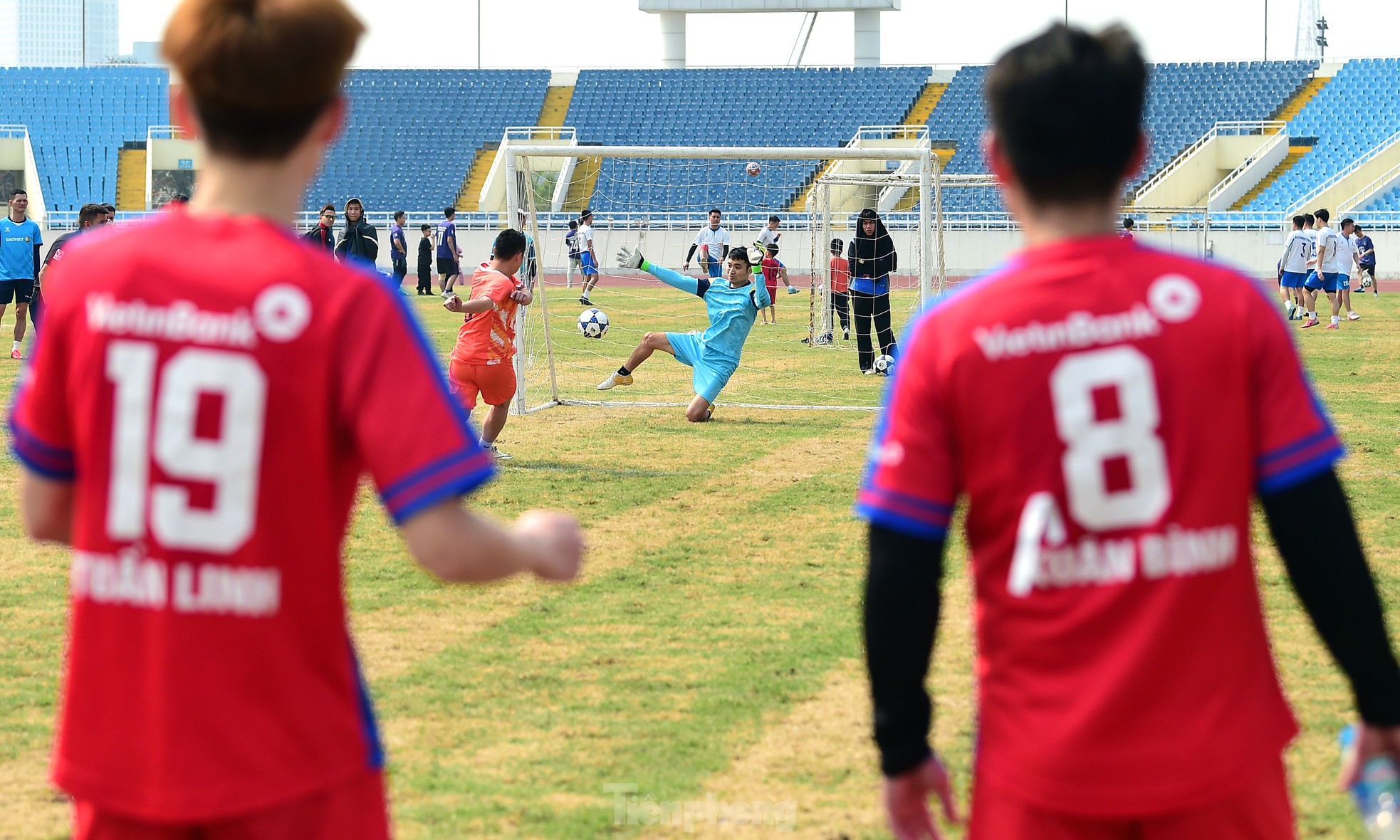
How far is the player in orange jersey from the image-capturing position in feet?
34.1

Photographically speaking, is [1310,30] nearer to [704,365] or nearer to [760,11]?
[760,11]

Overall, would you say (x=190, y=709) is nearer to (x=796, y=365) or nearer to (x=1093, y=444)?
(x=1093, y=444)

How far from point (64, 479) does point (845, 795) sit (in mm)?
2841

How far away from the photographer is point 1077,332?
2.05 meters

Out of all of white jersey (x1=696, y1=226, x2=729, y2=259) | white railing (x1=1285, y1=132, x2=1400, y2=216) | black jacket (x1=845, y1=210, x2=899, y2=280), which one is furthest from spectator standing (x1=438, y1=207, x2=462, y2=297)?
white railing (x1=1285, y1=132, x2=1400, y2=216)

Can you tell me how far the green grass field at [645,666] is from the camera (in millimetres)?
4418

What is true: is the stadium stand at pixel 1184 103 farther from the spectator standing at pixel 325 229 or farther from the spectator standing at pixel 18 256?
the spectator standing at pixel 18 256

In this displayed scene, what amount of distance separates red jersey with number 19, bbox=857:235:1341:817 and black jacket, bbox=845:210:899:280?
14863 millimetres

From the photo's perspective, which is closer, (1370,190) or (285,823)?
(285,823)

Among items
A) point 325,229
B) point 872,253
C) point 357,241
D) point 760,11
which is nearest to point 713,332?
point 872,253

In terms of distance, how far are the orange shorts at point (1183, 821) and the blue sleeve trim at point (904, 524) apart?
0.36 metres

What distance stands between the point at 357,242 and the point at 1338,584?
1670cm

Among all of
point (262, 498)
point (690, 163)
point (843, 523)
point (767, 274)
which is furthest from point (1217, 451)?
point (690, 163)

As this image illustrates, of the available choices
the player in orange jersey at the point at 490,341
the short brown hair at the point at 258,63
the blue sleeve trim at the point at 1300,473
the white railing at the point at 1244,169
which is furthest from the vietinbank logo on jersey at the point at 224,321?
the white railing at the point at 1244,169
